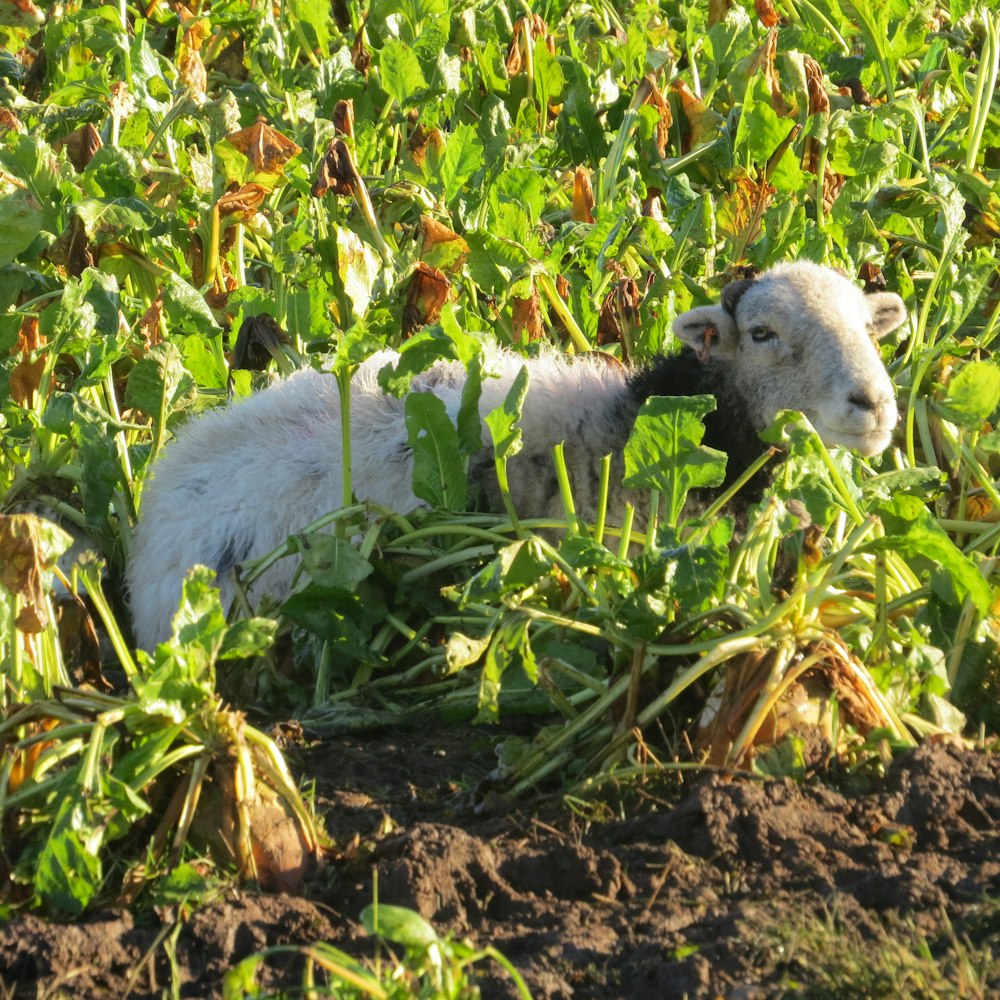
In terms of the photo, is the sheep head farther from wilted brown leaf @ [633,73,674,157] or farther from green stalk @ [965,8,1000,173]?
wilted brown leaf @ [633,73,674,157]

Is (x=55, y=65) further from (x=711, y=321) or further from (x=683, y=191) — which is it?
(x=711, y=321)

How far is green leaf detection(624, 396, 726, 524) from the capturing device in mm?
4203

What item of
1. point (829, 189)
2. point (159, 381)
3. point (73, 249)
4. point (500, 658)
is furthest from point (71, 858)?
point (829, 189)

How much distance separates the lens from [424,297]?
6.02 m

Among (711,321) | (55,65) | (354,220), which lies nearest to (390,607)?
(711,321)

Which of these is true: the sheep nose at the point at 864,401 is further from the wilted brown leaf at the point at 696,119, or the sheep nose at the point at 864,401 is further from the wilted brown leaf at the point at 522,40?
the wilted brown leaf at the point at 522,40

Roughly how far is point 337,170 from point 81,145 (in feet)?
9.08

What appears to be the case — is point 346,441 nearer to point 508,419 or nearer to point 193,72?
point 508,419

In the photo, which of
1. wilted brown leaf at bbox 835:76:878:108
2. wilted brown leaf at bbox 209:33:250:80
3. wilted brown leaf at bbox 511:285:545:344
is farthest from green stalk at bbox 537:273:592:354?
wilted brown leaf at bbox 209:33:250:80

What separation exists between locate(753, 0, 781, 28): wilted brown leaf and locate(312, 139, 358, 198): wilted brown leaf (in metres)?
3.96

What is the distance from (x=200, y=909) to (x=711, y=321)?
330 centimetres

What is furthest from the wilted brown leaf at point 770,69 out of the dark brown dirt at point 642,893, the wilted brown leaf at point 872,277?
the dark brown dirt at point 642,893

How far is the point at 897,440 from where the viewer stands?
604 cm

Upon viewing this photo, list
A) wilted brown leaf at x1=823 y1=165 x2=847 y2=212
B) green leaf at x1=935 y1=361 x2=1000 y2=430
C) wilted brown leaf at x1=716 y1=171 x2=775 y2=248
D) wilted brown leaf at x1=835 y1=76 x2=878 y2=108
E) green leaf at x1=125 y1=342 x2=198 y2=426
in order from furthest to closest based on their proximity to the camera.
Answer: wilted brown leaf at x1=835 y1=76 x2=878 y2=108 < wilted brown leaf at x1=823 y1=165 x2=847 y2=212 < wilted brown leaf at x1=716 y1=171 x2=775 y2=248 < green leaf at x1=125 y1=342 x2=198 y2=426 < green leaf at x1=935 y1=361 x2=1000 y2=430
